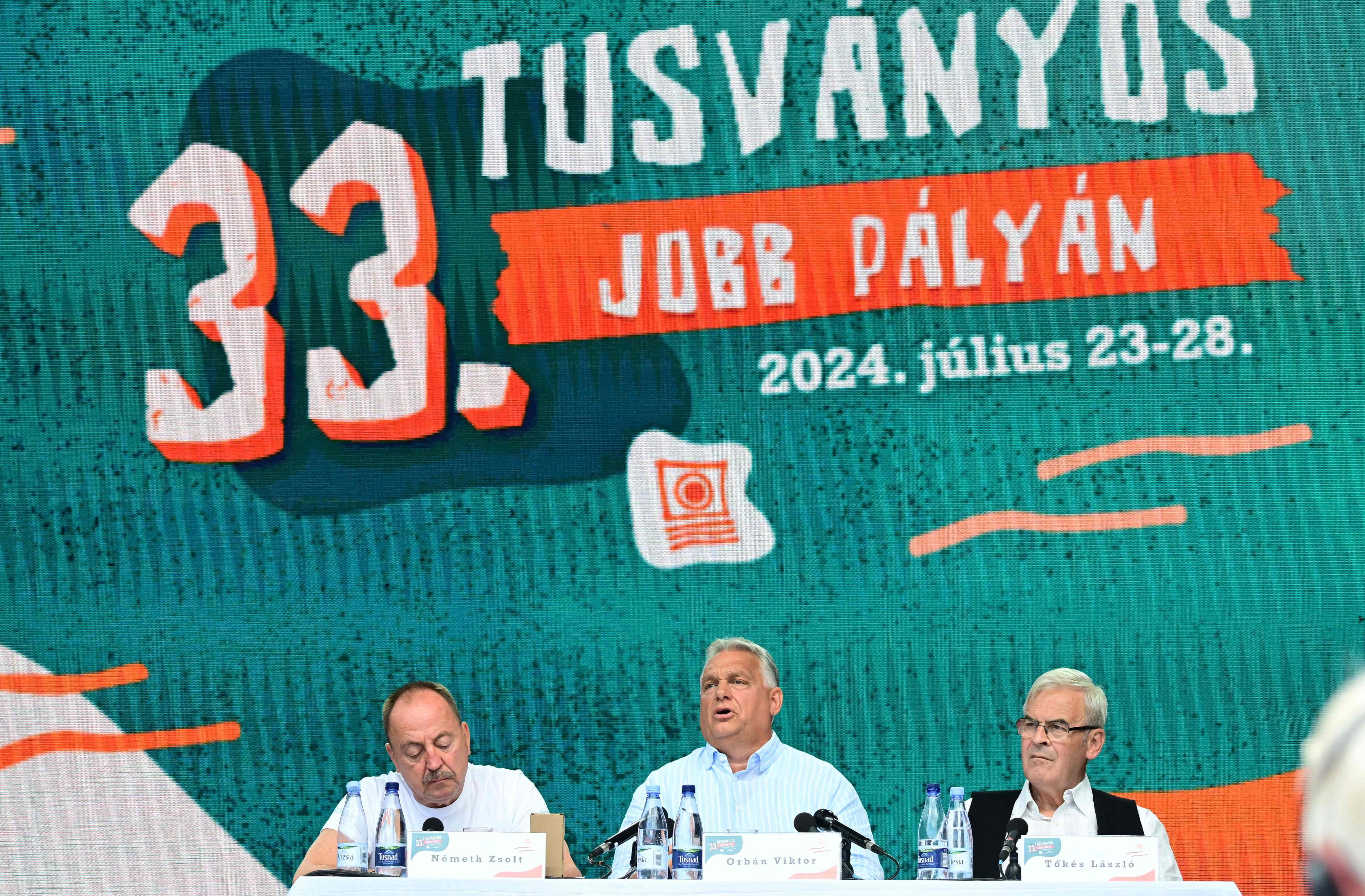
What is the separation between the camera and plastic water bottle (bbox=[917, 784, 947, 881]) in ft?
8.09

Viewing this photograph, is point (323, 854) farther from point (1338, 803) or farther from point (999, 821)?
point (1338, 803)

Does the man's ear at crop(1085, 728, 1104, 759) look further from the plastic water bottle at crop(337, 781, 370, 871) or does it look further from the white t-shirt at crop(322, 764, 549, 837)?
the plastic water bottle at crop(337, 781, 370, 871)

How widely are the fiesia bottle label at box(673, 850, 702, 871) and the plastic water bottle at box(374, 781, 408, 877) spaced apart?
0.44m

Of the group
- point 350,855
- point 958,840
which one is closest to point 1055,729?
point 958,840

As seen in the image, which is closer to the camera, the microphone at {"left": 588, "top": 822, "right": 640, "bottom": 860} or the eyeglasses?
the microphone at {"left": 588, "top": 822, "right": 640, "bottom": 860}

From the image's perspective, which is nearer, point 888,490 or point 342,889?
point 342,889

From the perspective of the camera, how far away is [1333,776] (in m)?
0.36

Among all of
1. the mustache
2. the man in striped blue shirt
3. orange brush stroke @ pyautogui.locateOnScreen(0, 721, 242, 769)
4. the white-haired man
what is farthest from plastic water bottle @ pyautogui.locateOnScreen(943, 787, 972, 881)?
the white-haired man

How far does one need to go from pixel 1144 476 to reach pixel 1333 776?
3.62m

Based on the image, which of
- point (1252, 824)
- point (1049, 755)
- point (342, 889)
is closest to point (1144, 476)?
point (1252, 824)

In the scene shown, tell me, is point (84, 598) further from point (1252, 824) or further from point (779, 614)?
point (1252, 824)

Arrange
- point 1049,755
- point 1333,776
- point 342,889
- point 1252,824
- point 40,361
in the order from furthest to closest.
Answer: point 40,361, point 1252,824, point 1049,755, point 342,889, point 1333,776

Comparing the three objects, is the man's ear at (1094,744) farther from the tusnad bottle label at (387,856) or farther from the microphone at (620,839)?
the tusnad bottle label at (387,856)

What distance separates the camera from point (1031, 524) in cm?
385
